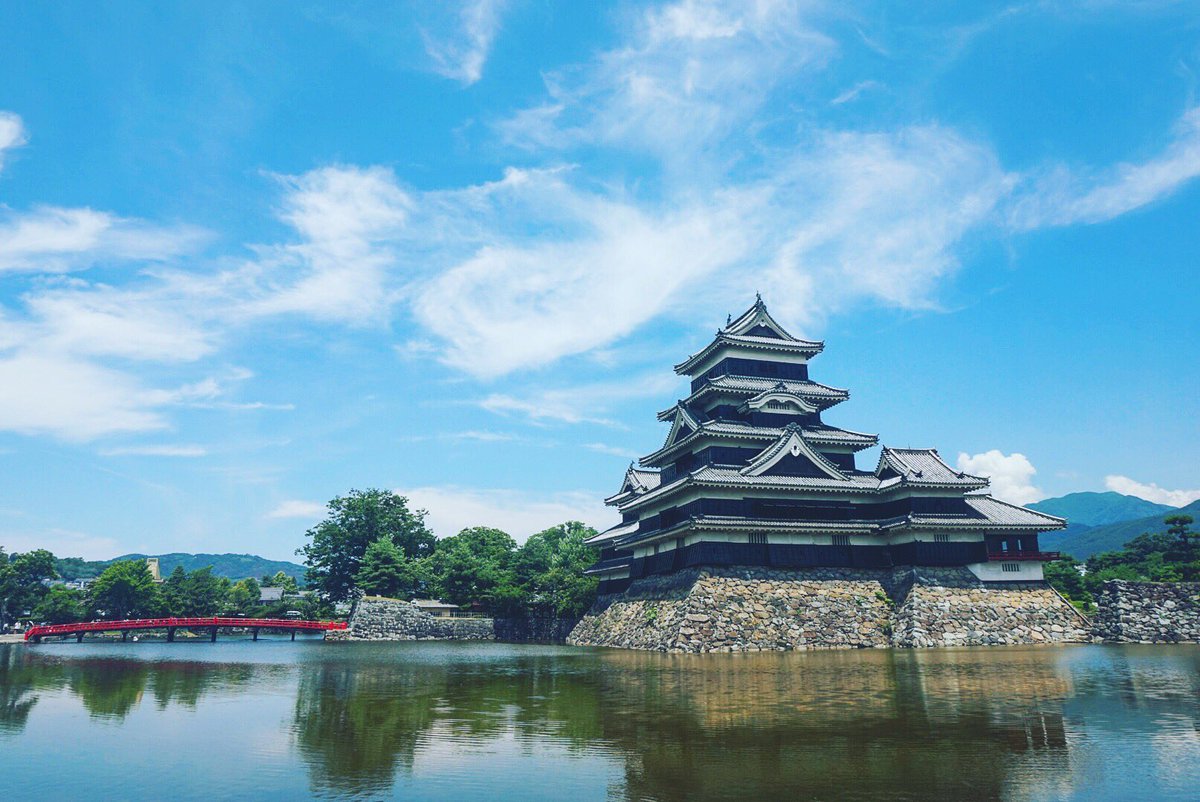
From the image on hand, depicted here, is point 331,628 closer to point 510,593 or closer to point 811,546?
point 510,593

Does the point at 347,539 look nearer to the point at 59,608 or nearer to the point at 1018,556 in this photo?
the point at 59,608

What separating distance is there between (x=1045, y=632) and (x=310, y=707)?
3388 centimetres

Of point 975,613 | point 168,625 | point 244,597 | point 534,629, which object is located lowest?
point 534,629

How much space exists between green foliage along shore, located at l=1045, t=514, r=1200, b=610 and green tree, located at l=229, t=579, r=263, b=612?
Answer: 287 feet

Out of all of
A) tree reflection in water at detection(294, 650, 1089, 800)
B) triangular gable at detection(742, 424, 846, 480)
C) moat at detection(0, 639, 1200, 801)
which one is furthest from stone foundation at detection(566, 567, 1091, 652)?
moat at detection(0, 639, 1200, 801)

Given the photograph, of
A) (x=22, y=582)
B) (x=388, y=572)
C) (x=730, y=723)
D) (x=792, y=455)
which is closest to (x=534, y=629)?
(x=388, y=572)

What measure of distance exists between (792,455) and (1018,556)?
1211 cm

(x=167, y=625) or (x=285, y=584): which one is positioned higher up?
(x=285, y=584)

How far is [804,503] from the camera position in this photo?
128 feet

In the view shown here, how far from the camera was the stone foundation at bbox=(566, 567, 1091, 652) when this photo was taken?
3447 centimetres

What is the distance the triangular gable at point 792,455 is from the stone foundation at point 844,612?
499 centimetres

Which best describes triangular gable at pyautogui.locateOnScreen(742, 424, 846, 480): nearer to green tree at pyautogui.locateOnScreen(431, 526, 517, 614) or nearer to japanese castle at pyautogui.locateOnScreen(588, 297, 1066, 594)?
japanese castle at pyautogui.locateOnScreen(588, 297, 1066, 594)

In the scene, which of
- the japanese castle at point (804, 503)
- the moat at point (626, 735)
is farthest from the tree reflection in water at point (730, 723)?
the japanese castle at point (804, 503)

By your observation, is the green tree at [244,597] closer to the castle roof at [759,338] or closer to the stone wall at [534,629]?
the stone wall at [534,629]
